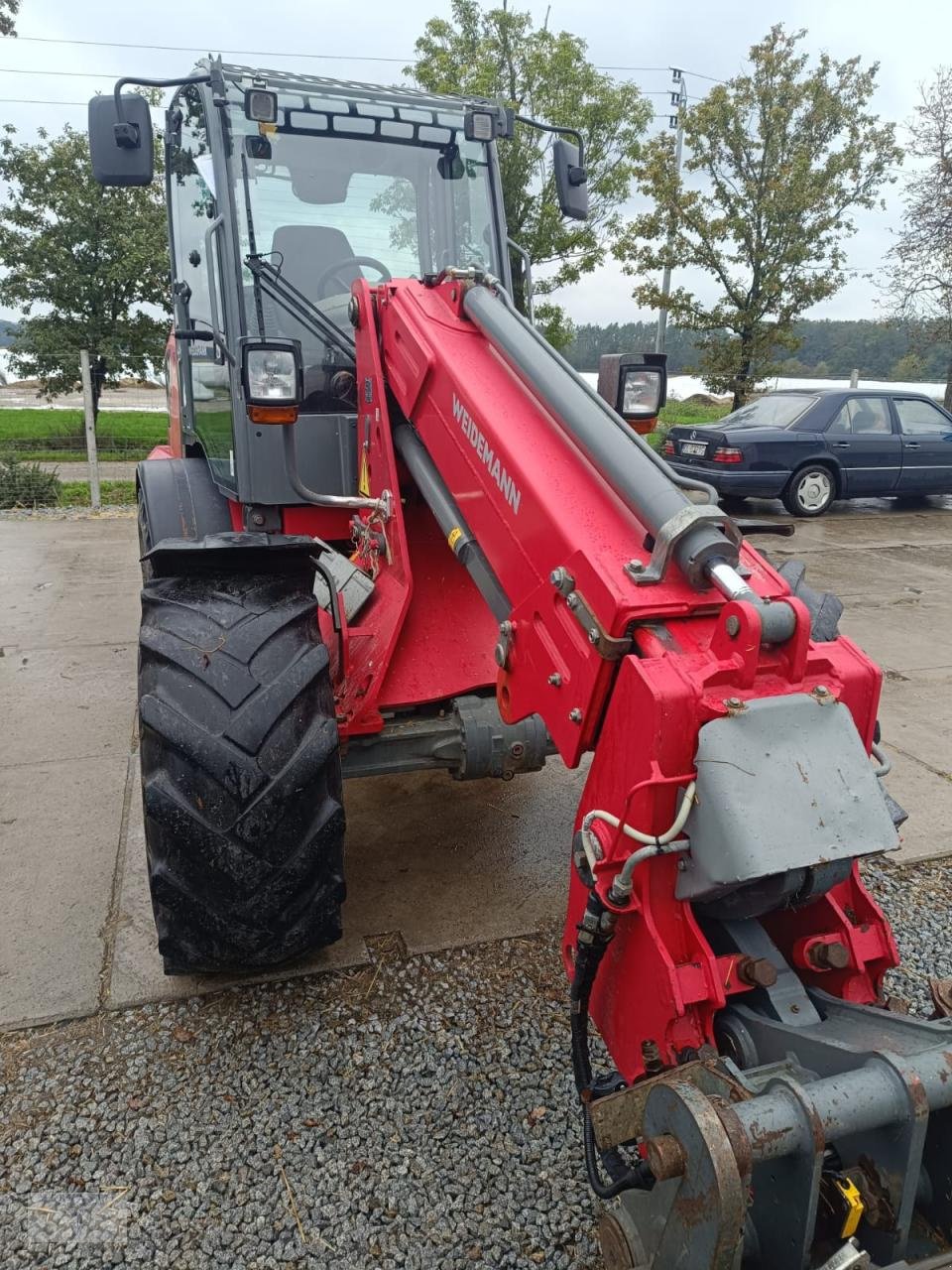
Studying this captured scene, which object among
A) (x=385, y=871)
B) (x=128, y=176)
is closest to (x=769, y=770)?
(x=385, y=871)

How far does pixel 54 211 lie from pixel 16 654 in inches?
531

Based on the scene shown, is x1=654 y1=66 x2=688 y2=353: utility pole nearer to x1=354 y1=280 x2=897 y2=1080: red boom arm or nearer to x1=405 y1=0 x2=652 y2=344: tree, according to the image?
x1=405 y1=0 x2=652 y2=344: tree

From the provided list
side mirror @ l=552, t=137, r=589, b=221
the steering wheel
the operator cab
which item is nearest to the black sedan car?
side mirror @ l=552, t=137, r=589, b=221

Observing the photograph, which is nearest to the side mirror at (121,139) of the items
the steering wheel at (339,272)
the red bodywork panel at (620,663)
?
the steering wheel at (339,272)

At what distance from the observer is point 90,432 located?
10281mm

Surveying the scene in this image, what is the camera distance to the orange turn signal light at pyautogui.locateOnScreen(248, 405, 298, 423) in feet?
9.14

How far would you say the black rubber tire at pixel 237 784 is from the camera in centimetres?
230

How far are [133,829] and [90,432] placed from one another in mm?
7922

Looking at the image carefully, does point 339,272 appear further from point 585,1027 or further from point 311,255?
point 585,1027

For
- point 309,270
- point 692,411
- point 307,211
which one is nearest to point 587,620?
point 309,270

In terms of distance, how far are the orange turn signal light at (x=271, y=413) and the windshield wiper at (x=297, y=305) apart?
0.65 metres

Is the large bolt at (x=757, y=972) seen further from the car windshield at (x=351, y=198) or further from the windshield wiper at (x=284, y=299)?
the car windshield at (x=351, y=198)

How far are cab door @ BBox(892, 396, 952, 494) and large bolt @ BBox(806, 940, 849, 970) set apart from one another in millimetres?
11704

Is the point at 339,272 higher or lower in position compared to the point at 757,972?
higher
